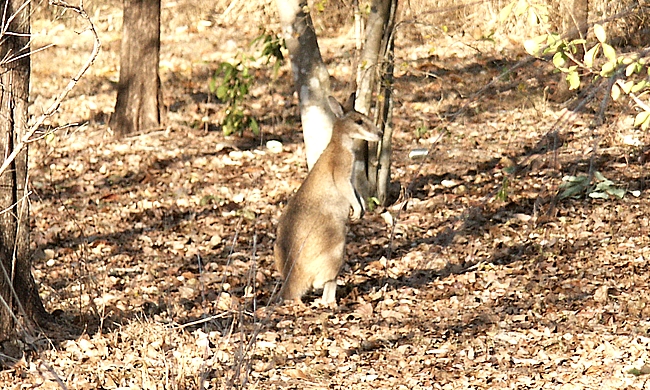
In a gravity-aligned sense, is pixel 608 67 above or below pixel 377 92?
above

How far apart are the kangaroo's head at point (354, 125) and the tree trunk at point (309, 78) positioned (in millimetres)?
1912

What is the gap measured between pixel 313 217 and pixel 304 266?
390mm

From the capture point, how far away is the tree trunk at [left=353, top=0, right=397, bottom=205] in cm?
917

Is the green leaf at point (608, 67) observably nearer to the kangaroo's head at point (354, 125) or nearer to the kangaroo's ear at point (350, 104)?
the kangaroo's head at point (354, 125)

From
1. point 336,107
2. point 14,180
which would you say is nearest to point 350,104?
point 336,107

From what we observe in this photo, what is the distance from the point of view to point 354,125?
26.2 ft

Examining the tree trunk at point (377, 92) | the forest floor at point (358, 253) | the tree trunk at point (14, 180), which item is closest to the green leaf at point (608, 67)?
the forest floor at point (358, 253)

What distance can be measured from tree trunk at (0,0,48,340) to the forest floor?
254 mm

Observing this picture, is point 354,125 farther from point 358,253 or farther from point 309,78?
point 309,78

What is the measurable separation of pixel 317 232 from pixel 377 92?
2501 mm

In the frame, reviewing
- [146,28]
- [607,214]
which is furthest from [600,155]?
[146,28]

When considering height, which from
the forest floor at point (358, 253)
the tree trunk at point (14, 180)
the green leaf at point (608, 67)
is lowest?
the forest floor at point (358, 253)

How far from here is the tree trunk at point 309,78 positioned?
9.84 m

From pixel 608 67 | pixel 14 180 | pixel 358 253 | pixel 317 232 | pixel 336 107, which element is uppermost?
pixel 608 67
